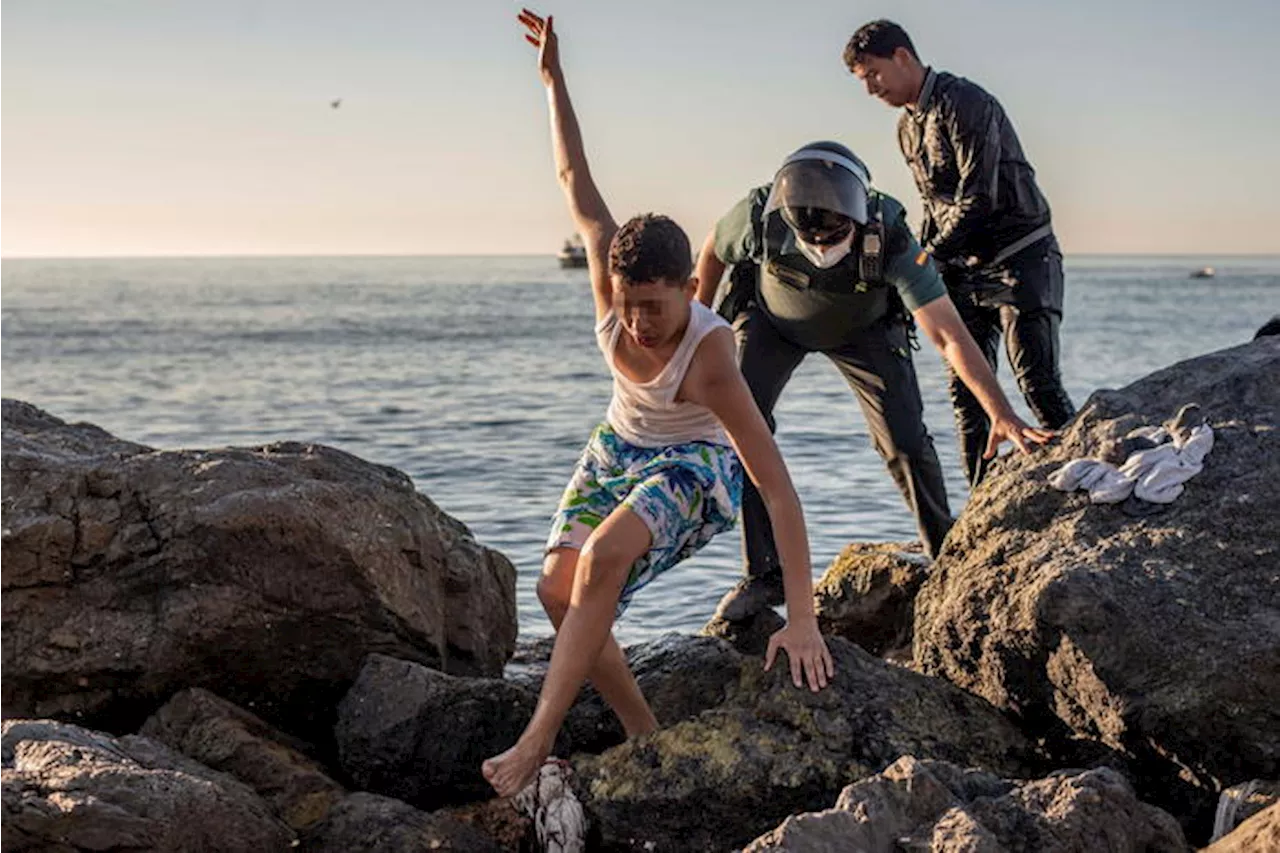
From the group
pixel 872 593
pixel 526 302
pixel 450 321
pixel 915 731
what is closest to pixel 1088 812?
pixel 915 731

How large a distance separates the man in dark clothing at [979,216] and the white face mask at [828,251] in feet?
3.85

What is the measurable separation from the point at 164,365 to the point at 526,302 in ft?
147

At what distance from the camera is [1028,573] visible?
5.48 metres

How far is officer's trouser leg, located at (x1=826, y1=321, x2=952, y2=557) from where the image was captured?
6.89 metres

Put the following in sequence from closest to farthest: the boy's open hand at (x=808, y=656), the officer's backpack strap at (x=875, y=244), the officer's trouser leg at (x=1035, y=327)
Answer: the boy's open hand at (x=808, y=656)
the officer's backpack strap at (x=875, y=244)
the officer's trouser leg at (x=1035, y=327)

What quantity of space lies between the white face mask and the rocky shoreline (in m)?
1.06

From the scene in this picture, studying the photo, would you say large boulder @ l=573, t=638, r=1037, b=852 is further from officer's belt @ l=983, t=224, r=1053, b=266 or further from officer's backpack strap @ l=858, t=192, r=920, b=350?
officer's belt @ l=983, t=224, r=1053, b=266

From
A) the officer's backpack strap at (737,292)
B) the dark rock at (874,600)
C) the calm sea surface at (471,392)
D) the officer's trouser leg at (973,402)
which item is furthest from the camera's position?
the calm sea surface at (471,392)

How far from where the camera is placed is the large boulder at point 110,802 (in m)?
4.24

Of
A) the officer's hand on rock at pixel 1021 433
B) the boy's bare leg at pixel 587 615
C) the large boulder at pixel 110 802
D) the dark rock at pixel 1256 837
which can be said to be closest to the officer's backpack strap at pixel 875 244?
the officer's hand on rock at pixel 1021 433

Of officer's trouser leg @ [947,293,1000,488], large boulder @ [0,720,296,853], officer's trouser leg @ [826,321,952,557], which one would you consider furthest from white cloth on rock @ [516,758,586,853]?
officer's trouser leg @ [947,293,1000,488]

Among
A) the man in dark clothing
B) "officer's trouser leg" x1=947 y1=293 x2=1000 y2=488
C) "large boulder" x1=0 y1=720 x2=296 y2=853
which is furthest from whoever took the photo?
"officer's trouser leg" x1=947 y1=293 x2=1000 y2=488

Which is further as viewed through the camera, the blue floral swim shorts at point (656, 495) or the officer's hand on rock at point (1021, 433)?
the officer's hand on rock at point (1021, 433)

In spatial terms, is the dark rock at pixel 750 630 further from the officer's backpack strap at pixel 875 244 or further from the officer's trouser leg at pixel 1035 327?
the officer's trouser leg at pixel 1035 327
